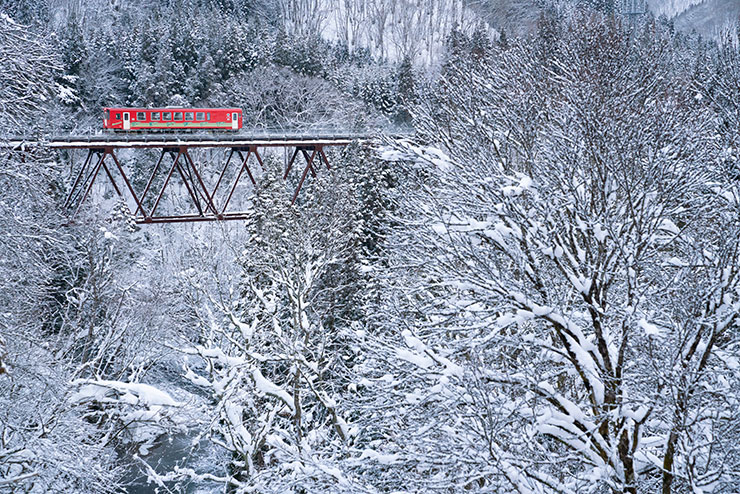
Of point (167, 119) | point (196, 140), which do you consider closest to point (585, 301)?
point (196, 140)

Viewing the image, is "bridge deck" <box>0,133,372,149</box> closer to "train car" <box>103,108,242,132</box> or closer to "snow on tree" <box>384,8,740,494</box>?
"train car" <box>103,108,242,132</box>

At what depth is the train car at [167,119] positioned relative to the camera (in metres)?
28.5

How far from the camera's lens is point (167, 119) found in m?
29.1

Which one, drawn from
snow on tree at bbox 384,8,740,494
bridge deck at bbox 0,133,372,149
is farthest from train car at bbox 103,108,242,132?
snow on tree at bbox 384,8,740,494

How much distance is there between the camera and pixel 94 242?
17219 millimetres

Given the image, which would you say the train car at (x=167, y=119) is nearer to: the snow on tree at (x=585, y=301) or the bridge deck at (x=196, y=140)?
the bridge deck at (x=196, y=140)

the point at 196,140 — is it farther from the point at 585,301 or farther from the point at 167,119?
the point at 585,301

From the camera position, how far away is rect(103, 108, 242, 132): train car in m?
28.5

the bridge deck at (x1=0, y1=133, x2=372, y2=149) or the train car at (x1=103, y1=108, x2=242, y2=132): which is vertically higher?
the bridge deck at (x1=0, y1=133, x2=372, y2=149)

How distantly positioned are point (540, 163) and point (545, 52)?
10.6 m

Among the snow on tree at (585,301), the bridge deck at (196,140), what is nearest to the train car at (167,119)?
the bridge deck at (196,140)

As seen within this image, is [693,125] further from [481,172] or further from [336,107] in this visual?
[336,107]

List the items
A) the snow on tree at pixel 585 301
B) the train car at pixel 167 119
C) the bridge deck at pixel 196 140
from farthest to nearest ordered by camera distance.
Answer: the train car at pixel 167 119, the bridge deck at pixel 196 140, the snow on tree at pixel 585 301

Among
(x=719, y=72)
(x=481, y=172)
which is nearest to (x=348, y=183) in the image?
(x=719, y=72)
